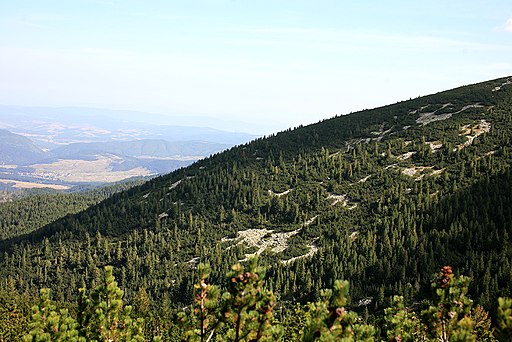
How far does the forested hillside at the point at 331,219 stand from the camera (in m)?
95.9

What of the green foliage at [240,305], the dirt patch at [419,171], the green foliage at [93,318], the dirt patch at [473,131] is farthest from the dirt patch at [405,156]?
the green foliage at [240,305]

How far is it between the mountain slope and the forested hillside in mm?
466

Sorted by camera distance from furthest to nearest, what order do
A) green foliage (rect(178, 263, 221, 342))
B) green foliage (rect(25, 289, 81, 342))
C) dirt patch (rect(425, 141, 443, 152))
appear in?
dirt patch (rect(425, 141, 443, 152)) → green foliage (rect(25, 289, 81, 342)) → green foliage (rect(178, 263, 221, 342))

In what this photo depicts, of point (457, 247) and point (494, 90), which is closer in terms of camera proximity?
point (457, 247)

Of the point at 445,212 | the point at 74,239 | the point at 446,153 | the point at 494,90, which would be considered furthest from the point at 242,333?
the point at 494,90

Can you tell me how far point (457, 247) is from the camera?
94375mm

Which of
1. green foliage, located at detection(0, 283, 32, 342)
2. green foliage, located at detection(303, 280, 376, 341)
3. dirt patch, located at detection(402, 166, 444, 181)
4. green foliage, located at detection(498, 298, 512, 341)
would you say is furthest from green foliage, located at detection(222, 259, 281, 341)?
dirt patch, located at detection(402, 166, 444, 181)

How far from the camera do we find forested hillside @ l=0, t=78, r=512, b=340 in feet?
315

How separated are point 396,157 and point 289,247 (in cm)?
5606

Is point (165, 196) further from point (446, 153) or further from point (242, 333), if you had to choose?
point (242, 333)

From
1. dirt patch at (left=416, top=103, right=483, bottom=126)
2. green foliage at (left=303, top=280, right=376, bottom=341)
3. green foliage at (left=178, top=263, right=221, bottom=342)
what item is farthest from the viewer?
dirt patch at (left=416, top=103, right=483, bottom=126)

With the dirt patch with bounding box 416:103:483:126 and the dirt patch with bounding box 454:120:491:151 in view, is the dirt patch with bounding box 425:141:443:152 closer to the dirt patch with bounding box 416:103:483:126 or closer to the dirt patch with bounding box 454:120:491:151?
the dirt patch with bounding box 454:120:491:151

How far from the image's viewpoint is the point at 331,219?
13325 centimetres

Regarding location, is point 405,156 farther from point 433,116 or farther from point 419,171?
point 433,116
